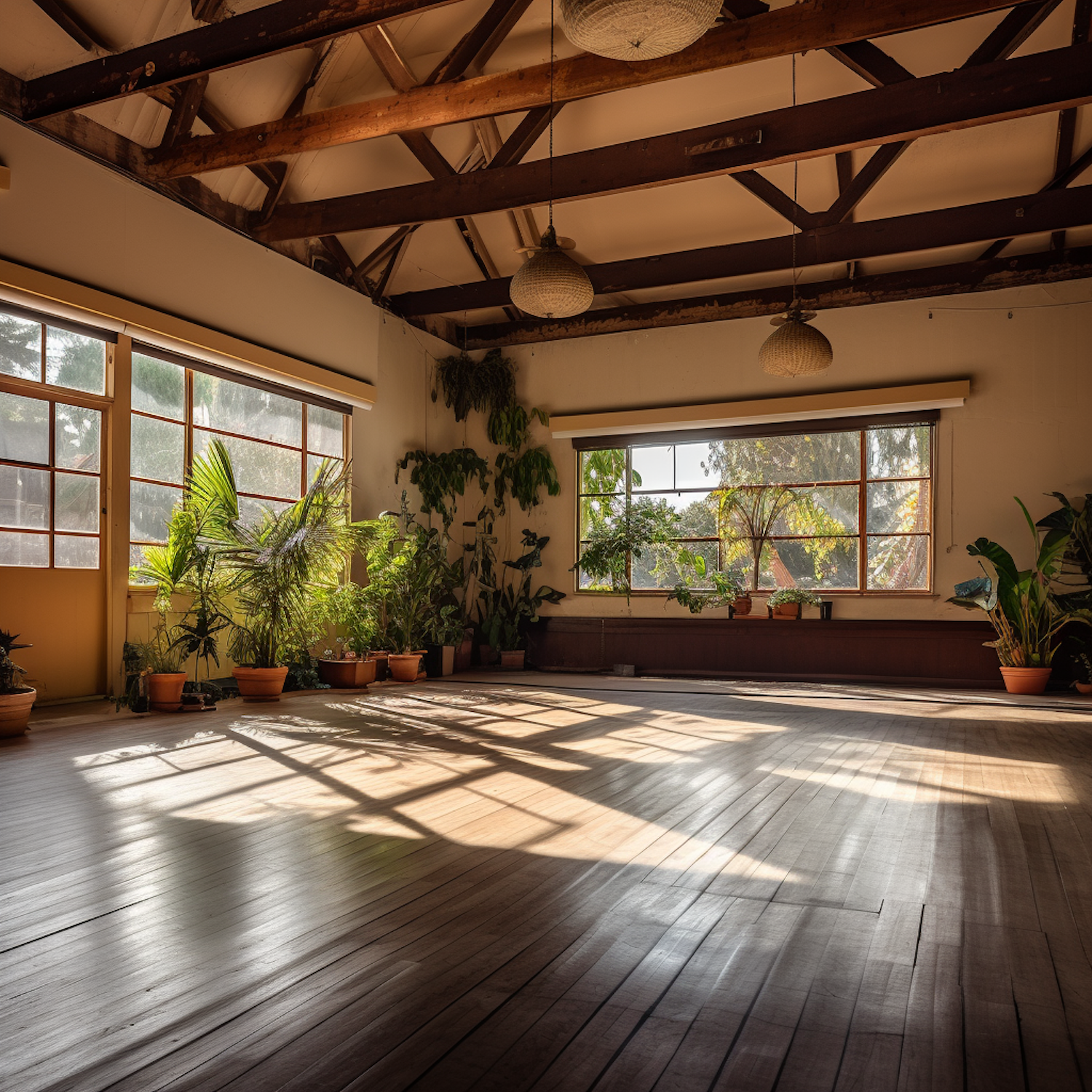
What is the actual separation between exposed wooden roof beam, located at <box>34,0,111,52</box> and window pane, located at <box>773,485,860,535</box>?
663 cm

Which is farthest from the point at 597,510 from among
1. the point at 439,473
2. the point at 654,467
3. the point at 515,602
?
the point at 439,473

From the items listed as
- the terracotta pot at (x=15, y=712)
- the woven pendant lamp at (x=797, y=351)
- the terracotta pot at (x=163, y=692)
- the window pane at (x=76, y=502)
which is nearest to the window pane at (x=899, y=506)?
the woven pendant lamp at (x=797, y=351)

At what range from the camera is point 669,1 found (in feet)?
9.41

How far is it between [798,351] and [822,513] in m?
3.11

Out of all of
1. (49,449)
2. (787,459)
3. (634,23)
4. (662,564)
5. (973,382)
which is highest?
(634,23)

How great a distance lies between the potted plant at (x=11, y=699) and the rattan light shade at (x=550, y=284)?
3.16 meters

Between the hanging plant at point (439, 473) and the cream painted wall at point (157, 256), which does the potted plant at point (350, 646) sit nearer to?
the hanging plant at point (439, 473)

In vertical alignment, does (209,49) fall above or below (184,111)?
below

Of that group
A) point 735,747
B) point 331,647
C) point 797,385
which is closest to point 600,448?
point 797,385

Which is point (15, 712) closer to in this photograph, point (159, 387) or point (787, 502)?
point (159, 387)

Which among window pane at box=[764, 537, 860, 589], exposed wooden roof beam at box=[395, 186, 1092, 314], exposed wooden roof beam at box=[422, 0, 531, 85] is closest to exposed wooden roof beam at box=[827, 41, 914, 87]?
exposed wooden roof beam at box=[395, 186, 1092, 314]

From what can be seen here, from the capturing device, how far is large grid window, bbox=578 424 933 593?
837 centimetres

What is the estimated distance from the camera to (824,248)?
7488 mm

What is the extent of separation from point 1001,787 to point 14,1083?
3.51m
